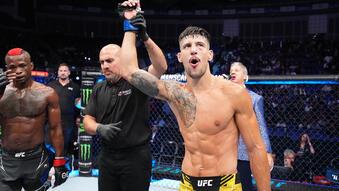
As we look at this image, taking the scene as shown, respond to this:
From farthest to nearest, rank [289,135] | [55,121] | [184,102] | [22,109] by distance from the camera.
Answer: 1. [289,135]
2. [55,121]
3. [22,109]
4. [184,102]

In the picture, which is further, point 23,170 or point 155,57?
point 23,170

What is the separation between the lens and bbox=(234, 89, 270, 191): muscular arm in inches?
62.7

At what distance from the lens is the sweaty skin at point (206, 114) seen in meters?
1.60

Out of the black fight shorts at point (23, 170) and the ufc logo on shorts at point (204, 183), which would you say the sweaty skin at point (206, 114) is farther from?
the black fight shorts at point (23, 170)

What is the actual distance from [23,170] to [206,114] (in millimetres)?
1677

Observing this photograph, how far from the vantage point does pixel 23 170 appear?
7.86 feet

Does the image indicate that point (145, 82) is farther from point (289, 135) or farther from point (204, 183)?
point (289, 135)

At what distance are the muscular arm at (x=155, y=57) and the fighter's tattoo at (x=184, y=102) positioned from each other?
1.06 feet

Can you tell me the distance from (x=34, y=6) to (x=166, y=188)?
56.8 feet

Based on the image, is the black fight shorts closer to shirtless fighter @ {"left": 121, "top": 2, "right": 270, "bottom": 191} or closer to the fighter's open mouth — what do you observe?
shirtless fighter @ {"left": 121, "top": 2, "right": 270, "bottom": 191}

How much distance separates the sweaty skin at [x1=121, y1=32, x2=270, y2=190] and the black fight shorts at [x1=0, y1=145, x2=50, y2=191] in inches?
53.9

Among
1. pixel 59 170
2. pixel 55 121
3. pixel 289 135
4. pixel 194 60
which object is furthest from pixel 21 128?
pixel 289 135

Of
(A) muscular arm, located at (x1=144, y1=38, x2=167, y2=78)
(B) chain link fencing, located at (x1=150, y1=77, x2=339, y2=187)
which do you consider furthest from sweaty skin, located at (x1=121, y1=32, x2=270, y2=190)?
(B) chain link fencing, located at (x1=150, y1=77, x2=339, y2=187)

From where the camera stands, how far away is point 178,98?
172cm
